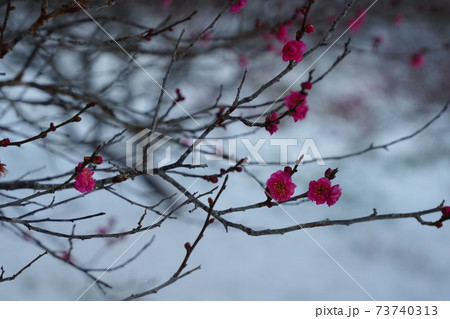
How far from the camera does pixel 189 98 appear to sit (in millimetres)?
5781

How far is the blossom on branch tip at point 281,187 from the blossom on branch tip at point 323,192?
0.21 feet

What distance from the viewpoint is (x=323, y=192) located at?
1.35 m

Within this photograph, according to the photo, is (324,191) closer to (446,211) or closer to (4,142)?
(446,211)

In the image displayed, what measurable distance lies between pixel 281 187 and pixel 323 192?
0.13 m

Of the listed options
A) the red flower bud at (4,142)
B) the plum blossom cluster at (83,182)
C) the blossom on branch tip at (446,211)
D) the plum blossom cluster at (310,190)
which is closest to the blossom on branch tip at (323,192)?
the plum blossom cluster at (310,190)

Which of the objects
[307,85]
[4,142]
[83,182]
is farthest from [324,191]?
[4,142]

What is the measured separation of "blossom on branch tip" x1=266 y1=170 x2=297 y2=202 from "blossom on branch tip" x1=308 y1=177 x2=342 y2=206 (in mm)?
64

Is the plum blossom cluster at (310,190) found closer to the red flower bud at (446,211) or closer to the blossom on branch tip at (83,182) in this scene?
the red flower bud at (446,211)

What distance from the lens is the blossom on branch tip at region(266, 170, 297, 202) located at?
1.34 metres

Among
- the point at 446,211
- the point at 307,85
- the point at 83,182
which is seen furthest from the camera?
the point at 307,85

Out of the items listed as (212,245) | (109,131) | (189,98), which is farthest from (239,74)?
(212,245)

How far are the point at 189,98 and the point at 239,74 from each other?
1042 millimetres

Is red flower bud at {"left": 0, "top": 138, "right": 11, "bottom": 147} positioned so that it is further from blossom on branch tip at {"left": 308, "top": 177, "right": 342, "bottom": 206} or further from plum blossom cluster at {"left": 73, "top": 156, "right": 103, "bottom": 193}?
blossom on branch tip at {"left": 308, "top": 177, "right": 342, "bottom": 206}
